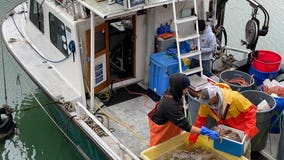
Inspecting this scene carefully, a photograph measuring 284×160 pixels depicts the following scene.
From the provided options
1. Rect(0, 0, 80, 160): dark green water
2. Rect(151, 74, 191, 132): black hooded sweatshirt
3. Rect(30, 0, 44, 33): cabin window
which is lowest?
Rect(0, 0, 80, 160): dark green water

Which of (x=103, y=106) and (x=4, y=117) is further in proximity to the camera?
(x=4, y=117)

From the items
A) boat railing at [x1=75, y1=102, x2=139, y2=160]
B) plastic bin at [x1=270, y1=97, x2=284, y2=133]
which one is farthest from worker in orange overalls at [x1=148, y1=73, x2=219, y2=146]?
plastic bin at [x1=270, y1=97, x2=284, y2=133]

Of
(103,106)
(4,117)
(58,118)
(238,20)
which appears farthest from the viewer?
(238,20)

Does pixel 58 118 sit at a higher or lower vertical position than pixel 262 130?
lower

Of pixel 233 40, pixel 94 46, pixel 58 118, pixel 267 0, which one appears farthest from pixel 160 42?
pixel 267 0

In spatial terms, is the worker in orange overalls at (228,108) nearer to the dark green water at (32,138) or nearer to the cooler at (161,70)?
the cooler at (161,70)

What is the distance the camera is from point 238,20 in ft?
40.9

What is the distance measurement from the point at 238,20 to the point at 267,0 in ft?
5.67

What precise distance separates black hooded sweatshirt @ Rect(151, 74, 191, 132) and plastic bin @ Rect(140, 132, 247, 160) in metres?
0.49

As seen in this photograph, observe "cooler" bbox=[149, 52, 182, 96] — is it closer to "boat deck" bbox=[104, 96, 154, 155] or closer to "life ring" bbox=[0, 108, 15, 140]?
"boat deck" bbox=[104, 96, 154, 155]

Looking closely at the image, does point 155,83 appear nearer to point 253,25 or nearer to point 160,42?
point 160,42

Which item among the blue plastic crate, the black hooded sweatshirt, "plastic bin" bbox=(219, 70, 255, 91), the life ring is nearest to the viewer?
the black hooded sweatshirt

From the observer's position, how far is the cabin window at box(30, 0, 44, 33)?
7492mm

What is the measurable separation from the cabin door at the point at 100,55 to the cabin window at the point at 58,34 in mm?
593
